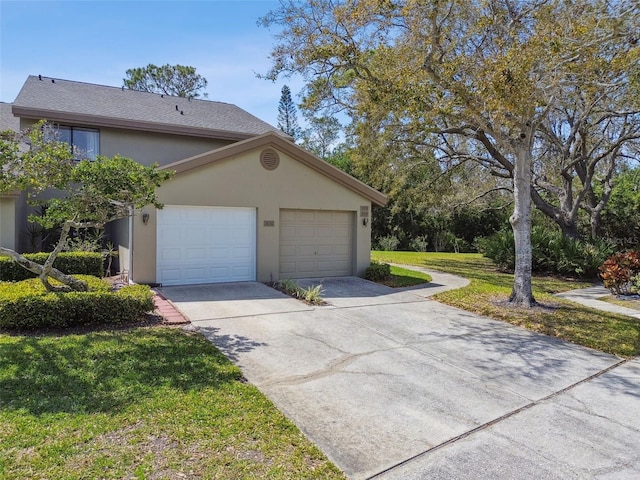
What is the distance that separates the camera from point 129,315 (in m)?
7.15

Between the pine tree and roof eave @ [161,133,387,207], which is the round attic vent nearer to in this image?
roof eave @ [161,133,387,207]

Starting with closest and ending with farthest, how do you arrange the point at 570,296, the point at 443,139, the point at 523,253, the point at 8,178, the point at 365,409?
the point at 365,409, the point at 8,178, the point at 523,253, the point at 570,296, the point at 443,139

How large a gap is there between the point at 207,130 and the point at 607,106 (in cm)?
1354

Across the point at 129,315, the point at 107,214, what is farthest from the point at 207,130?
the point at 129,315

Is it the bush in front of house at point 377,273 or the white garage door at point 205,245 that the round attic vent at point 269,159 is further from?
the bush in front of house at point 377,273

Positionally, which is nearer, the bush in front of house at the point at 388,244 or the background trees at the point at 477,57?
the background trees at the point at 477,57

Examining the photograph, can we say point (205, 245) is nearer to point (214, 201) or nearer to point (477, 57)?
point (214, 201)

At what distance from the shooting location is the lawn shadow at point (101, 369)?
423 centimetres

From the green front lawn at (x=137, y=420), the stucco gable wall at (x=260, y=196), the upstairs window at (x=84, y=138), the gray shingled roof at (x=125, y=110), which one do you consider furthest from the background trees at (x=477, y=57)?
the upstairs window at (x=84, y=138)

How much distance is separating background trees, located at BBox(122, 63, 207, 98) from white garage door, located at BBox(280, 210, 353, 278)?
25.5 meters

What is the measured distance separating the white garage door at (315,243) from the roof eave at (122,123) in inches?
187

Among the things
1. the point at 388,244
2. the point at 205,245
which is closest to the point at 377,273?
the point at 205,245

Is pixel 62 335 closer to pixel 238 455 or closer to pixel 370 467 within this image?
pixel 238 455

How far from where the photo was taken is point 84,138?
540 inches
